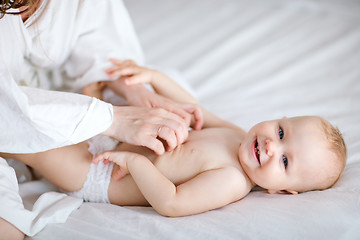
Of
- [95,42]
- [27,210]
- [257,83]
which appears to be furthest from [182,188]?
[257,83]

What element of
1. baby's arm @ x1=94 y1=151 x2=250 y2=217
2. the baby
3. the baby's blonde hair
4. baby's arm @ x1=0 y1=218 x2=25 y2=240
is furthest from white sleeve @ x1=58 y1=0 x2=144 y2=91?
the baby's blonde hair

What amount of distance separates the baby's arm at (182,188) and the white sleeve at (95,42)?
0.37 meters

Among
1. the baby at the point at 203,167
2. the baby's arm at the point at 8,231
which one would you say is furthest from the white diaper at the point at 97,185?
the baby's arm at the point at 8,231

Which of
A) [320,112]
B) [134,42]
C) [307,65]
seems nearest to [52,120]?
[134,42]

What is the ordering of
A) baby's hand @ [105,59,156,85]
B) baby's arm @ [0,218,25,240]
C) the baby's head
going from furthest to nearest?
1. baby's hand @ [105,59,156,85]
2. the baby's head
3. baby's arm @ [0,218,25,240]

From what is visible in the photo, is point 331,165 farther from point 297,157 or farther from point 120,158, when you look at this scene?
point 120,158

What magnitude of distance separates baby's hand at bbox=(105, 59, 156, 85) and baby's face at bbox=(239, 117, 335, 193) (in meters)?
0.40

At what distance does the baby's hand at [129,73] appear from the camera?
3.91 ft

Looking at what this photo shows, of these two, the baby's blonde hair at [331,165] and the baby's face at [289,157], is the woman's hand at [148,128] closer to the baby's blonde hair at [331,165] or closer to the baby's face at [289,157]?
the baby's face at [289,157]

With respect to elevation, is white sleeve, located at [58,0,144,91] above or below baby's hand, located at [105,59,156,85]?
above

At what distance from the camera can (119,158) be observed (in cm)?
98

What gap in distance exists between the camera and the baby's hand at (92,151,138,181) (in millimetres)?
976

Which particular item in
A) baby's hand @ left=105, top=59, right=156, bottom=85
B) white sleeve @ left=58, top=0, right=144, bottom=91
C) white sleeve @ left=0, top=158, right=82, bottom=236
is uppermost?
white sleeve @ left=58, top=0, right=144, bottom=91

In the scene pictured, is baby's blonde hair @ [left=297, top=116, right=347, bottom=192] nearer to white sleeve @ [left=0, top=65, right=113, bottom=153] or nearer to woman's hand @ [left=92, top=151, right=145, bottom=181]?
woman's hand @ [left=92, top=151, right=145, bottom=181]
